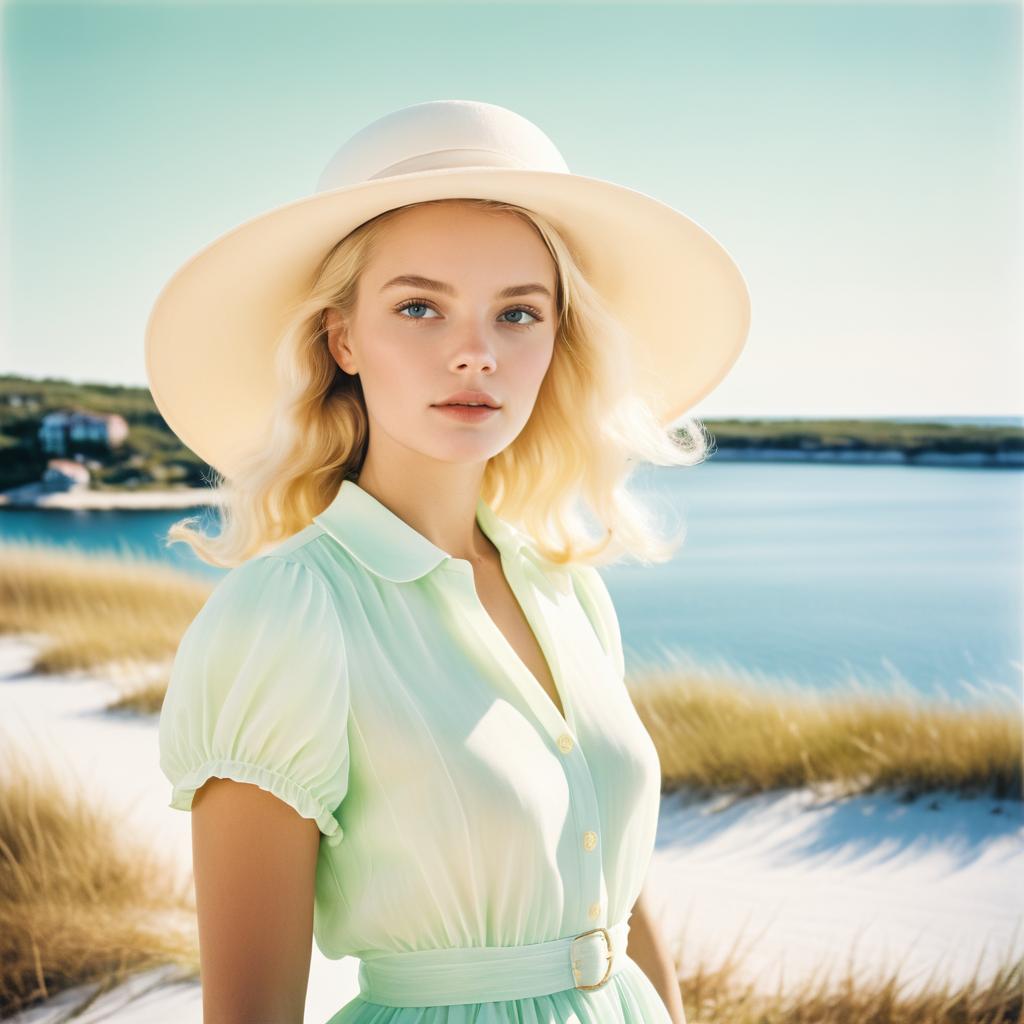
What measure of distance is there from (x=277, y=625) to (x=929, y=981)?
9.58ft

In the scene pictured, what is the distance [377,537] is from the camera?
1542 millimetres

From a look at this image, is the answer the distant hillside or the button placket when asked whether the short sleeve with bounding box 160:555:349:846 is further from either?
the distant hillside

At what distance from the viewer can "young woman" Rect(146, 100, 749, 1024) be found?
131cm

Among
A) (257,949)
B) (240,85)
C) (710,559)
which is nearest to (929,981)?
(257,949)

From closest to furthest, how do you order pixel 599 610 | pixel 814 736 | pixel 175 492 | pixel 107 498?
pixel 599 610 < pixel 814 736 < pixel 107 498 < pixel 175 492

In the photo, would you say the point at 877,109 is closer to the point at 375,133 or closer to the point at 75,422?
the point at 75,422

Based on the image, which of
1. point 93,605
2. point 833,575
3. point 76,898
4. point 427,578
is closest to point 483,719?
point 427,578

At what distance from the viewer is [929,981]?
3.53 metres

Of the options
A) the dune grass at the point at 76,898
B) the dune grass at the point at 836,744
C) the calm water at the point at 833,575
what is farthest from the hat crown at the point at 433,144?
the calm water at the point at 833,575

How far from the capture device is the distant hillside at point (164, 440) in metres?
7.93

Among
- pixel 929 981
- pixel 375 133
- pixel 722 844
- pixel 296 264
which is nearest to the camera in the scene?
pixel 375 133

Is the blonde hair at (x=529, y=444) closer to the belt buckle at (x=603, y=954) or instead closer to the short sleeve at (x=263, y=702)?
the short sleeve at (x=263, y=702)

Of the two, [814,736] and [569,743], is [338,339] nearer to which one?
[569,743]

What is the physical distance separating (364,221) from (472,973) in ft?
3.06
